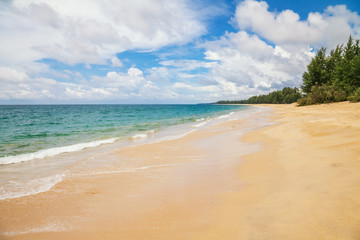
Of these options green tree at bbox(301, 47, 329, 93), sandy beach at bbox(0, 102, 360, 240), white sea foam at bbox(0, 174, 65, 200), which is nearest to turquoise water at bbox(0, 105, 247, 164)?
white sea foam at bbox(0, 174, 65, 200)

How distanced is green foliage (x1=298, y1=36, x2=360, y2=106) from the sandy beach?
3325 cm

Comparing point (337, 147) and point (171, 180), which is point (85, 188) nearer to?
point (171, 180)

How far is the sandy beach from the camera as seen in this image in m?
3.02

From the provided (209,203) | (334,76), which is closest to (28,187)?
(209,203)

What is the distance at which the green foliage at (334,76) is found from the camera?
33.5 meters

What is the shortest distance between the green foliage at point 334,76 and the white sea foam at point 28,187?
1527 inches

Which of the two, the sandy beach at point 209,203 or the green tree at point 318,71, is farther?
the green tree at point 318,71

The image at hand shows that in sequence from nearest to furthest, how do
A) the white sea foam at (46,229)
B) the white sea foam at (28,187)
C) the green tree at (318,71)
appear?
the white sea foam at (46,229)
the white sea foam at (28,187)
the green tree at (318,71)

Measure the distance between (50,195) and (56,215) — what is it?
1.33 meters

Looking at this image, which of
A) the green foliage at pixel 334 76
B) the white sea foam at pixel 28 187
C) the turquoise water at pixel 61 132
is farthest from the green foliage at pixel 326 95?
the white sea foam at pixel 28 187

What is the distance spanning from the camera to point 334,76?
3950cm

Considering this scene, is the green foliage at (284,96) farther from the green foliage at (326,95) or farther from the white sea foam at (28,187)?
the white sea foam at (28,187)

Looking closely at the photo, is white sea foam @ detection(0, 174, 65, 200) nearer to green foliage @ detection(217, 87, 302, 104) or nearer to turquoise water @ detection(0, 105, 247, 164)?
turquoise water @ detection(0, 105, 247, 164)

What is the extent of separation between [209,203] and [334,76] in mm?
50451
